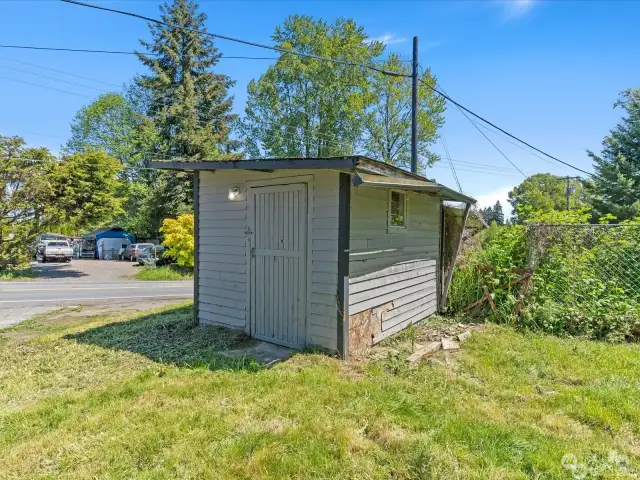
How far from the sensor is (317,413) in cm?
309

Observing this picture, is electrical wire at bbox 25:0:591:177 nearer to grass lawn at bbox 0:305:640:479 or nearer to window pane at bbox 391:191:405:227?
window pane at bbox 391:191:405:227

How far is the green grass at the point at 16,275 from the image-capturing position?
15.0 meters

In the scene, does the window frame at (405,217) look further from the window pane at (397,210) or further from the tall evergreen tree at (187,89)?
the tall evergreen tree at (187,89)

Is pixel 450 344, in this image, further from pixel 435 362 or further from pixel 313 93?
pixel 313 93

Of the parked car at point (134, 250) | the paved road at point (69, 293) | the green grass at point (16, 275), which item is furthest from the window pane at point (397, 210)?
the parked car at point (134, 250)

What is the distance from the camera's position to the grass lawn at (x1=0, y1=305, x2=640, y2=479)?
2422 millimetres

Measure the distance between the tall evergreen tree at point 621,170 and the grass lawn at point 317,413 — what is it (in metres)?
11.8

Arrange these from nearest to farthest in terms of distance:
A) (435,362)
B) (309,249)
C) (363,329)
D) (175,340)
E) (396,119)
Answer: (435,362)
(309,249)
(363,329)
(175,340)
(396,119)

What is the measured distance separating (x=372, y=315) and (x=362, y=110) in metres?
19.3

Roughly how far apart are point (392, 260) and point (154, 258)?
18.6 metres

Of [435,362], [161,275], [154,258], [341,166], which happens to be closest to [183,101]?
[154,258]

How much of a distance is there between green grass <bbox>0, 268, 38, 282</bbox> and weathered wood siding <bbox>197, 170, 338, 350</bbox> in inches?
554

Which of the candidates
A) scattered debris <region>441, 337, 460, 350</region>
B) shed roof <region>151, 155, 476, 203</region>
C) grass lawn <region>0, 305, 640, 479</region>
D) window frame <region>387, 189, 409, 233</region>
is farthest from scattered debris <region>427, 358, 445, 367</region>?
shed roof <region>151, 155, 476, 203</region>

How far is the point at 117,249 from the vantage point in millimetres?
30062
